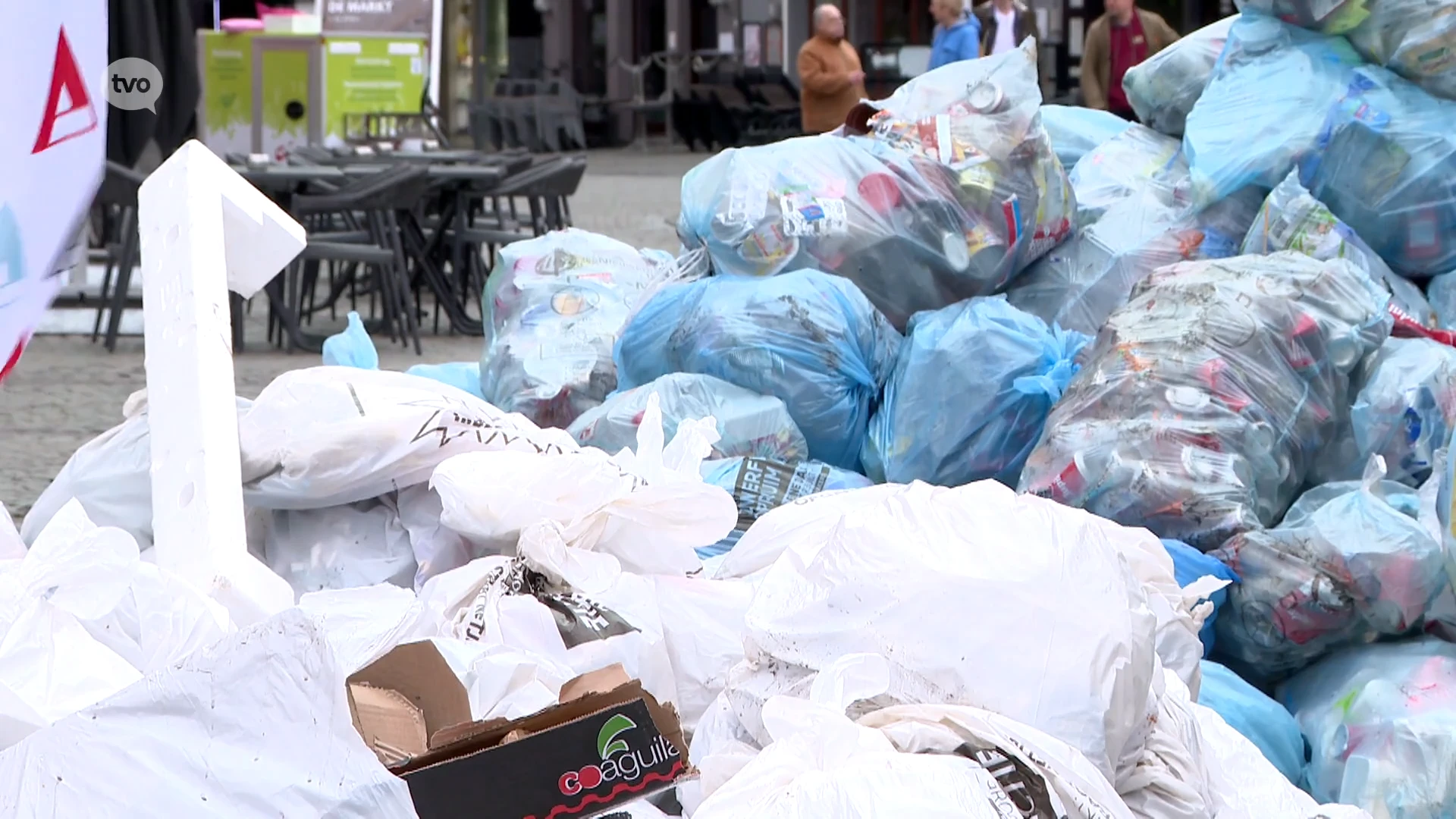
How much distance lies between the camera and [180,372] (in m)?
1.76

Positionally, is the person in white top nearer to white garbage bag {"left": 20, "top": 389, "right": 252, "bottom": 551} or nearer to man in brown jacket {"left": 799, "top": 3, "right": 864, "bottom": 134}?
man in brown jacket {"left": 799, "top": 3, "right": 864, "bottom": 134}

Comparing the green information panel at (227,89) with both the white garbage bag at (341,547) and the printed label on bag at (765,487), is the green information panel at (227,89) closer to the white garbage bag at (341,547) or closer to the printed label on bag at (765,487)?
the printed label on bag at (765,487)

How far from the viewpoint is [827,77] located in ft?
32.8

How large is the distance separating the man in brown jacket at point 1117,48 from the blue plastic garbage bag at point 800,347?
634 centimetres

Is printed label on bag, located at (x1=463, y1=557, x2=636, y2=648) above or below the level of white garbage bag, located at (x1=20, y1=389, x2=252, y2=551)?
below

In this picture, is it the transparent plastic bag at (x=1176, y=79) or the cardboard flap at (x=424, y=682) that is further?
the transparent plastic bag at (x=1176, y=79)

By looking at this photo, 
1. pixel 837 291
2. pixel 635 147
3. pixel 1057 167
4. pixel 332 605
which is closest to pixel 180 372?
pixel 332 605

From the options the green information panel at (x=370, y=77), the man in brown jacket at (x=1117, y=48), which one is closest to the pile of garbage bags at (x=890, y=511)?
the man in brown jacket at (x=1117, y=48)

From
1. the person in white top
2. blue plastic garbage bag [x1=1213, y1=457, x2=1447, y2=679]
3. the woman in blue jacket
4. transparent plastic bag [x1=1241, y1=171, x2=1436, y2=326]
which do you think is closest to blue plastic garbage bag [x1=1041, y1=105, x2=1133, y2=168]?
transparent plastic bag [x1=1241, y1=171, x2=1436, y2=326]

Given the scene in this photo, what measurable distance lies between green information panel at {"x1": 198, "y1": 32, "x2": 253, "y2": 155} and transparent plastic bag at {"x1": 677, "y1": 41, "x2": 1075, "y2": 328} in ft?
22.6

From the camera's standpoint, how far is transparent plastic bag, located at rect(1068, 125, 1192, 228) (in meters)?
3.56

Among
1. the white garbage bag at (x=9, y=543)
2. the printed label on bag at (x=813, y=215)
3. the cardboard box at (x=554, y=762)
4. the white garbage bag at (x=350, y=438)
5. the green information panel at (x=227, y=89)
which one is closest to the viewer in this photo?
the cardboard box at (x=554, y=762)

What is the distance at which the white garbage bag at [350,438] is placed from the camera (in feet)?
7.19

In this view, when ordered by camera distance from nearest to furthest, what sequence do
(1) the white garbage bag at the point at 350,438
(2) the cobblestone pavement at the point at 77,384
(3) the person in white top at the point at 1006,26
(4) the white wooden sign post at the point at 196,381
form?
(4) the white wooden sign post at the point at 196,381, (1) the white garbage bag at the point at 350,438, (2) the cobblestone pavement at the point at 77,384, (3) the person in white top at the point at 1006,26
